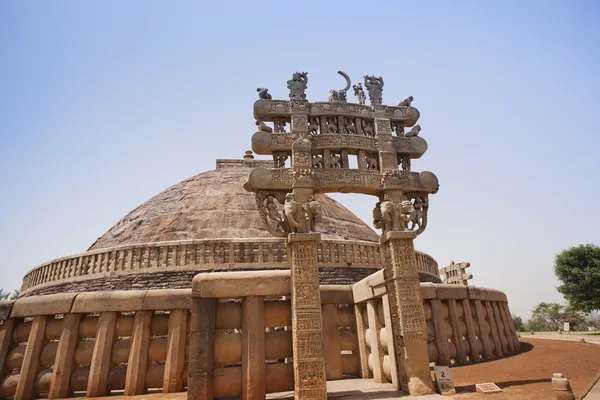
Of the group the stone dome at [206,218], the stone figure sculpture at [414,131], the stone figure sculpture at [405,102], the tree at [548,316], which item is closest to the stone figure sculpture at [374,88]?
the stone figure sculpture at [405,102]

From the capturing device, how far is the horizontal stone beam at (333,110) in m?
6.66

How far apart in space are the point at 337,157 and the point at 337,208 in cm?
1517

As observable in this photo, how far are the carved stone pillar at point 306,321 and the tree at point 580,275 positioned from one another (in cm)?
2242

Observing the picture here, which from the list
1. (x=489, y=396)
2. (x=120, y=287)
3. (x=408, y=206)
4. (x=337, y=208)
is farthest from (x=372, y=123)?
(x=337, y=208)

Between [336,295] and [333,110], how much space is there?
3.58m

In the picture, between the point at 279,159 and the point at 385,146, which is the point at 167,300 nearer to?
the point at 279,159

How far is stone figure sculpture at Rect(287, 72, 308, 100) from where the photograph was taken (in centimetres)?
687

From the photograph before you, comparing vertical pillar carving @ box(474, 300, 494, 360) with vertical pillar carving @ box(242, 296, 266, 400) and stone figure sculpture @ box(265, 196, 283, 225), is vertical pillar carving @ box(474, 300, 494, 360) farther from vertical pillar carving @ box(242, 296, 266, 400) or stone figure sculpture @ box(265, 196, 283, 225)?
vertical pillar carving @ box(242, 296, 266, 400)

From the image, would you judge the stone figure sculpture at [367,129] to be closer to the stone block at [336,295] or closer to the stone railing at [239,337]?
the stone block at [336,295]

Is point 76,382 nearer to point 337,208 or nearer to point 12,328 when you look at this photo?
point 12,328

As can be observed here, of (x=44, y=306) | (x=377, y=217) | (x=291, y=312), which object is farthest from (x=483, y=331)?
(x=44, y=306)

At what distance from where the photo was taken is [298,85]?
692 cm

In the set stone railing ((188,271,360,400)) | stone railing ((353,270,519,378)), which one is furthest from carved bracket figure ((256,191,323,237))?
stone railing ((353,270,519,378))

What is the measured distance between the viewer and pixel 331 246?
42.9 ft
